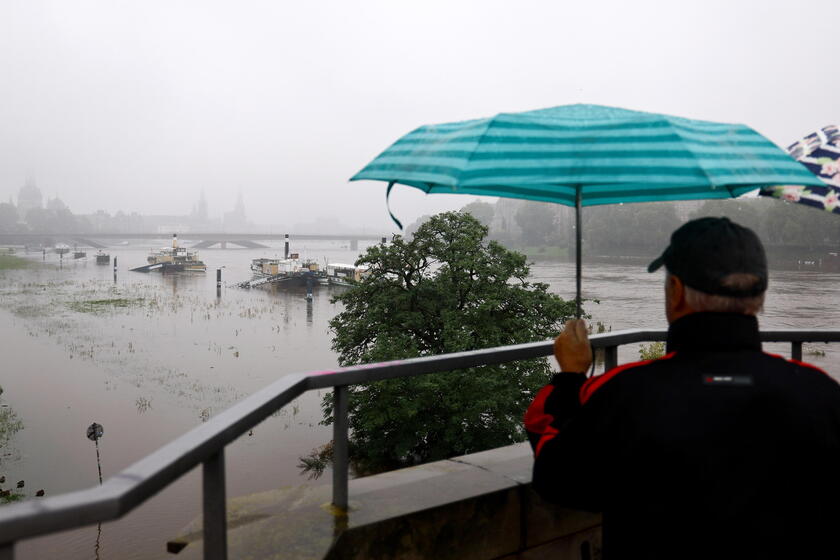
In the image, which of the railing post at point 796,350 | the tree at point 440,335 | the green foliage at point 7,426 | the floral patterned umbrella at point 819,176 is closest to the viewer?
the floral patterned umbrella at point 819,176

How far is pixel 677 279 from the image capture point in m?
1.58

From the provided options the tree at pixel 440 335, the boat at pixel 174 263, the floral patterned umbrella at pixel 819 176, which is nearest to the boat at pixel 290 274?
the boat at pixel 174 263

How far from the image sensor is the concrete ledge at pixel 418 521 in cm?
263

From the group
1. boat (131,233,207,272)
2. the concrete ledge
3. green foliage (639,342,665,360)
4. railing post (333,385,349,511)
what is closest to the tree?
green foliage (639,342,665,360)

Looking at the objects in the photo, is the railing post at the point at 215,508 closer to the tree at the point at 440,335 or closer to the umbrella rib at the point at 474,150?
the umbrella rib at the point at 474,150

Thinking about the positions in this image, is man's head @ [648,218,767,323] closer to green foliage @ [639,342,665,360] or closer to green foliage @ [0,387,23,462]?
green foliage @ [639,342,665,360]

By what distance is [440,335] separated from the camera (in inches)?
787

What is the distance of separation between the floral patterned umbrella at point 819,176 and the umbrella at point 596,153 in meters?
0.32

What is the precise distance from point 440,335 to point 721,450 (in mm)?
18653

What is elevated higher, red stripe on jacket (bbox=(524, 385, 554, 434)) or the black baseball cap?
the black baseball cap

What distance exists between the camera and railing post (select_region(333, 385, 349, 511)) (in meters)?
2.61

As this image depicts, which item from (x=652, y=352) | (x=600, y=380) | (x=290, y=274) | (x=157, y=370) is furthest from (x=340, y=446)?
(x=290, y=274)

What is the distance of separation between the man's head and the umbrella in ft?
1.44

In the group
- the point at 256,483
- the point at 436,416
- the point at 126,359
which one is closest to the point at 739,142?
the point at 436,416
